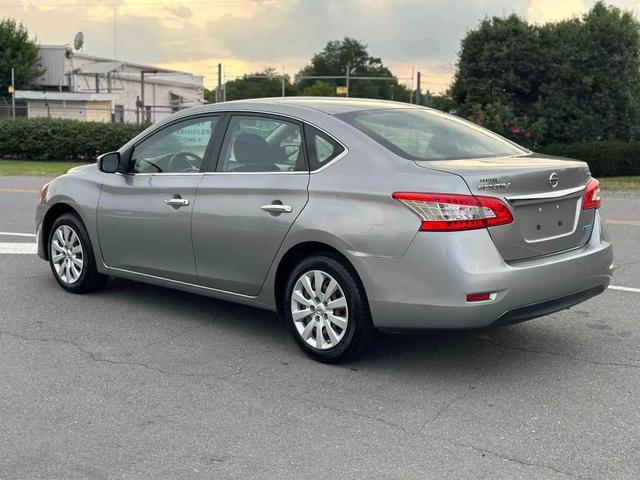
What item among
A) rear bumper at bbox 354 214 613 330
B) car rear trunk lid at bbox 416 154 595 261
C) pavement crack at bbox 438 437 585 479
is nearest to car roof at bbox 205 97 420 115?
car rear trunk lid at bbox 416 154 595 261

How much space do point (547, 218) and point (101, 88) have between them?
4697 cm

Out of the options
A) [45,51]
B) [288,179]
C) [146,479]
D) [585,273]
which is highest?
[45,51]

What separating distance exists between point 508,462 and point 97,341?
10.2 feet

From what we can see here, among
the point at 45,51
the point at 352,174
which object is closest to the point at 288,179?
the point at 352,174

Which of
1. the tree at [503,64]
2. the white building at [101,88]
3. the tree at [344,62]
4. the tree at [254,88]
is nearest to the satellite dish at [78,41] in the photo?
the white building at [101,88]

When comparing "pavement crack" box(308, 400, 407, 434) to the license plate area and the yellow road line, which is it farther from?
the yellow road line

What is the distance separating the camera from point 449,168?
443cm

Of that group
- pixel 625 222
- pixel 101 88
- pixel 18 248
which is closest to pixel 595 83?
pixel 625 222

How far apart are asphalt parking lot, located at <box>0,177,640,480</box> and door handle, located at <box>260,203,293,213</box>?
3.21ft

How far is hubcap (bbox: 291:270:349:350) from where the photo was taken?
4707 millimetres

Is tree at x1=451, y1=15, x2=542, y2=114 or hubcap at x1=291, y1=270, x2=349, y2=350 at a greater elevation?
tree at x1=451, y1=15, x2=542, y2=114

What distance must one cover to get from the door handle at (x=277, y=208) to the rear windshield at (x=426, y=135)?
2.28 ft

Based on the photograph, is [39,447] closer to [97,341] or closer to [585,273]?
[97,341]

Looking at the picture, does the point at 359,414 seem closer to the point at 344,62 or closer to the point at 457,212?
the point at 457,212
